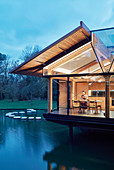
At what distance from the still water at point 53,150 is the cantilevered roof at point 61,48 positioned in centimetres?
344

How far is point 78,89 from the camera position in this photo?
11719 millimetres

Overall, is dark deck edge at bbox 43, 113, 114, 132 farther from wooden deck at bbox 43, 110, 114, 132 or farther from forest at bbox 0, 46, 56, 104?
forest at bbox 0, 46, 56, 104

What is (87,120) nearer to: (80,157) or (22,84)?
(80,157)

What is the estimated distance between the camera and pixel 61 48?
7566 mm

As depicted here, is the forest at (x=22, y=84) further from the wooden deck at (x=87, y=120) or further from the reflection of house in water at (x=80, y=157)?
the reflection of house in water at (x=80, y=157)

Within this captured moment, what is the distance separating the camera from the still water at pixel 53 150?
5.87 m

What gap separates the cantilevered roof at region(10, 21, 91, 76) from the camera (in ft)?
22.1

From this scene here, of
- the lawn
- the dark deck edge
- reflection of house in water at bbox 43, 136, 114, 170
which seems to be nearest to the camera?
reflection of house in water at bbox 43, 136, 114, 170

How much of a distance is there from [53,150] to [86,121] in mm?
1790

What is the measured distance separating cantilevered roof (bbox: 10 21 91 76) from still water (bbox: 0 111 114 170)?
11.3 feet

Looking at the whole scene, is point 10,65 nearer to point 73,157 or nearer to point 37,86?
point 37,86

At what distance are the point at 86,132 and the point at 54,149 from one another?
3.38 m

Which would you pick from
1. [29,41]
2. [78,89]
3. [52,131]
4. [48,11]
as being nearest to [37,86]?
[78,89]

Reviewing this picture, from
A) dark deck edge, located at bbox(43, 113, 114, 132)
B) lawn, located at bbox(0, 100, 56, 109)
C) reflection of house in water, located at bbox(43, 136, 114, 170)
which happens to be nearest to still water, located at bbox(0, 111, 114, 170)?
reflection of house in water, located at bbox(43, 136, 114, 170)
